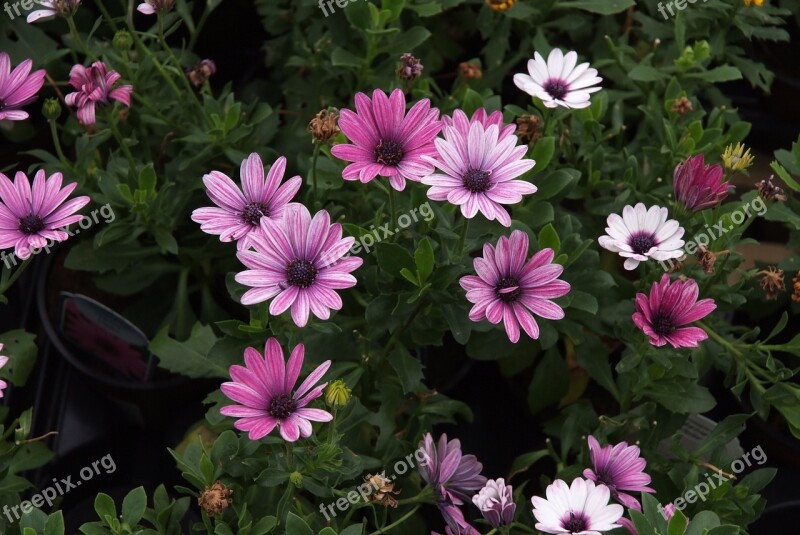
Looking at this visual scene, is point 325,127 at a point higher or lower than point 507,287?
higher

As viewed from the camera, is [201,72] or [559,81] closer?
[559,81]

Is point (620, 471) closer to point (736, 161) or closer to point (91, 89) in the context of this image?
point (736, 161)

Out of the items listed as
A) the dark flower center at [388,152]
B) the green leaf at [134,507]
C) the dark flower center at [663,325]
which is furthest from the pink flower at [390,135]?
the green leaf at [134,507]

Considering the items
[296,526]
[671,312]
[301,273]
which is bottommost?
[296,526]

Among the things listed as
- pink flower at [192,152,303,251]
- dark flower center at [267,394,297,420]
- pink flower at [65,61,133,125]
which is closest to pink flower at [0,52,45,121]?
pink flower at [65,61,133,125]

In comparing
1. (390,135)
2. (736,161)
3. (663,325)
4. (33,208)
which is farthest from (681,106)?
(33,208)

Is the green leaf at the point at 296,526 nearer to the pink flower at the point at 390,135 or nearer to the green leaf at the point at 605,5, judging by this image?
the pink flower at the point at 390,135
